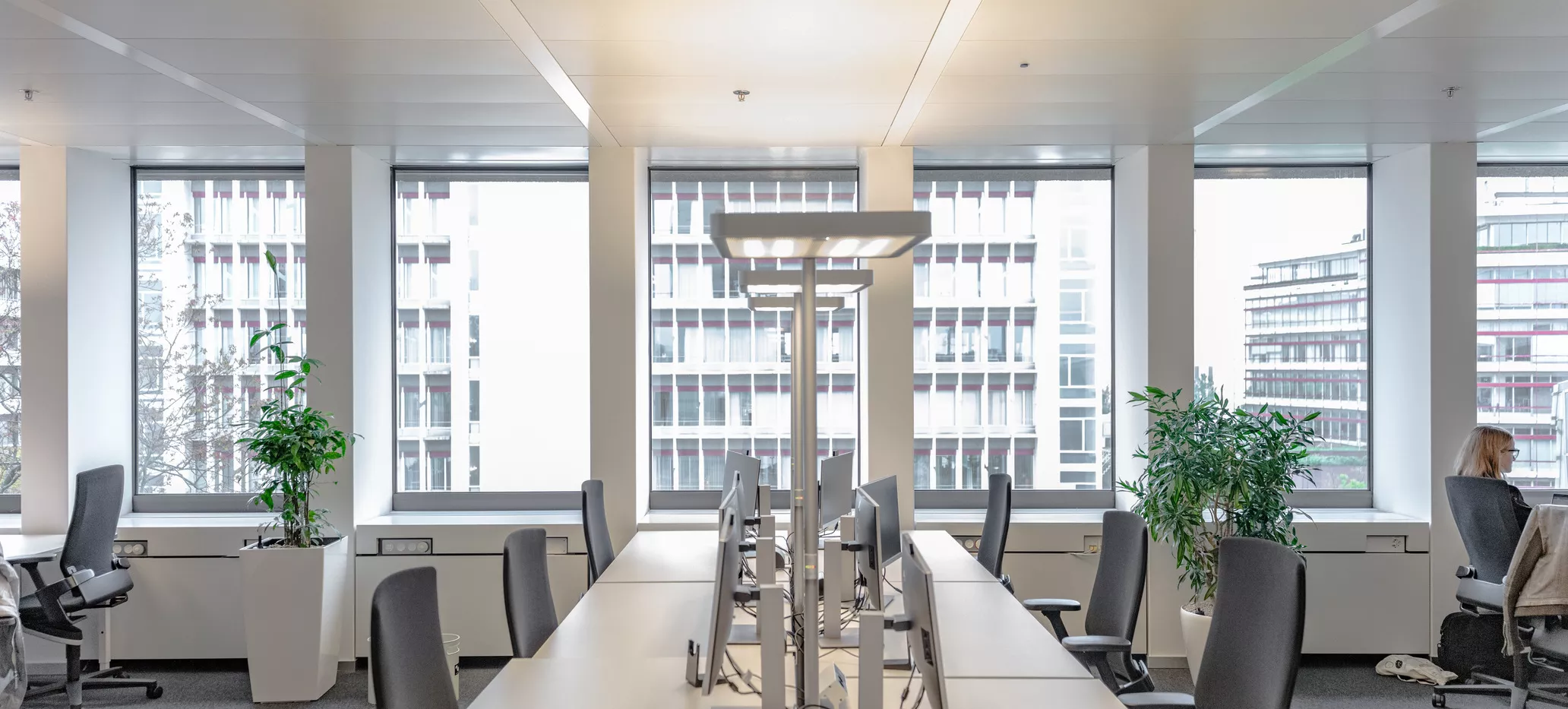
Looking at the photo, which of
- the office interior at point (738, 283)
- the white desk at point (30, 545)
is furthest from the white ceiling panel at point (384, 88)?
the white desk at point (30, 545)

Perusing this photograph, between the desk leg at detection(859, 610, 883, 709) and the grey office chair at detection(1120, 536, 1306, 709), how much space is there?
39.7 inches

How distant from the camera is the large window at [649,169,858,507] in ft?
19.6

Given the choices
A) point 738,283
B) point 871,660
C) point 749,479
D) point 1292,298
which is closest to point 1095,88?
point 738,283

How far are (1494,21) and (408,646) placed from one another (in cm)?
416

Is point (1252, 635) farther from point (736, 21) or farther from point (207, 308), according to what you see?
point (207, 308)

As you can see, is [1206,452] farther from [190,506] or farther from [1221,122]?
[190,506]

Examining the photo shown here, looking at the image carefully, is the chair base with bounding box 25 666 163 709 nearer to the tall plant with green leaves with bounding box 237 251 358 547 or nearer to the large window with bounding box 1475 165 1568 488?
the tall plant with green leaves with bounding box 237 251 358 547

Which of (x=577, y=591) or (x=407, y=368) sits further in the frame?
(x=407, y=368)

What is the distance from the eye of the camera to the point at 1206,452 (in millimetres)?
4609

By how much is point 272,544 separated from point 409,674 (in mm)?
3148

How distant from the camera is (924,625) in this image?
6.34 ft

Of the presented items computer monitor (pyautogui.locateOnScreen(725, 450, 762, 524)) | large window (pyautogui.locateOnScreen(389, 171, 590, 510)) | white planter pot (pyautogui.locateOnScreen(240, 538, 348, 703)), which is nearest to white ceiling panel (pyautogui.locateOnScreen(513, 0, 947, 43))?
computer monitor (pyautogui.locateOnScreen(725, 450, 762, 524))

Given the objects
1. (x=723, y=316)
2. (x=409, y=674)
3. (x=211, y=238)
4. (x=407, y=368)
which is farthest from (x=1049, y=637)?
(x=211, y=238)

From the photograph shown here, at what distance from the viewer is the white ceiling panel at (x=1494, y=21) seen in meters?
3.07
